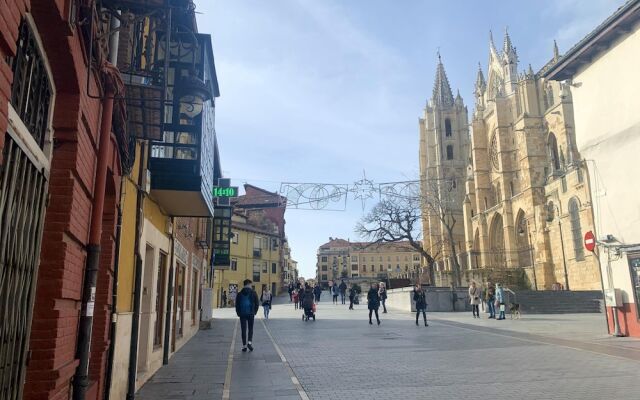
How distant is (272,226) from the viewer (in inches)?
2616

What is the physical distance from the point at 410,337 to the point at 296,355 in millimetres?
4711

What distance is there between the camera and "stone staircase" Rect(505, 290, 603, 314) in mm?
27547

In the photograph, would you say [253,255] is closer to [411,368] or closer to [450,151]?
[450,151]

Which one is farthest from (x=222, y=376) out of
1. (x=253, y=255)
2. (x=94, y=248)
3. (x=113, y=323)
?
(x=253, y=255)

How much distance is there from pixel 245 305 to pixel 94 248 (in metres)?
7.89

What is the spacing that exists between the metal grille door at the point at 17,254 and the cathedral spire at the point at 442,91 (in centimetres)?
7820

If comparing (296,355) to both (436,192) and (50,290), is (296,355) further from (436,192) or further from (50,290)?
(436,192)

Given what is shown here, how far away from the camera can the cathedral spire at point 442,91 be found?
78.4 metres

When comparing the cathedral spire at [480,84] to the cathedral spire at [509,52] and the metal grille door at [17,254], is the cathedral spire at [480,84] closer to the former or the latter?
the cathedral spire at [509,52]

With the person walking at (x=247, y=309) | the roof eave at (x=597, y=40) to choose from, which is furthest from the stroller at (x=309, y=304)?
the roof eave at (x=597, y=40)

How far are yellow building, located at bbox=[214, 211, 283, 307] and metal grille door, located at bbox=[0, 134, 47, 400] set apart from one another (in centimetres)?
4702

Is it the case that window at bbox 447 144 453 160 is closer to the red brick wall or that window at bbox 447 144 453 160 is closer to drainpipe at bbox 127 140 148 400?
drainpipe at bbox 127 140 148 400

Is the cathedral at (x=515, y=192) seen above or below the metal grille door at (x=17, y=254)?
above

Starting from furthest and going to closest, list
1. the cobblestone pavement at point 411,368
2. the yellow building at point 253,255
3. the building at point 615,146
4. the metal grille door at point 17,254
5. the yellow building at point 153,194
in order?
1. the yellow building at point 253,255
2. the building at point 615,146
3. the cobblestone pavement at point 411,368
4. the yellow building at point 153,194
5. the metal grille door at point 17,254
